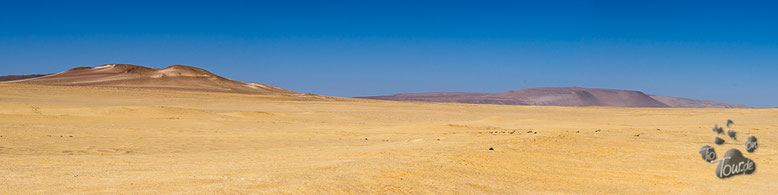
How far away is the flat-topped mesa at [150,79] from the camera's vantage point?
5700 centimetres

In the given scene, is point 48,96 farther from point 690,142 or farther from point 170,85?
point 690,142

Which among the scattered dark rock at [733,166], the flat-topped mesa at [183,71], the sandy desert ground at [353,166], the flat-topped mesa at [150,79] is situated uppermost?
the flat-topped mesa at [183,71]

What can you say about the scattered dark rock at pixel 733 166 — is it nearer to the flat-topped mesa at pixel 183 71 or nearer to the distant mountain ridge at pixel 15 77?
the flat-topped mesa at pixel 183 71

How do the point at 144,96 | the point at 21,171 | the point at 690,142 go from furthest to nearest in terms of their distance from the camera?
the point at 144,96, the point at 690,142, the point at 21,171

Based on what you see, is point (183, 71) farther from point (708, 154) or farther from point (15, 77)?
point (708, 154)

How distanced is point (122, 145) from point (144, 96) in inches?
1213

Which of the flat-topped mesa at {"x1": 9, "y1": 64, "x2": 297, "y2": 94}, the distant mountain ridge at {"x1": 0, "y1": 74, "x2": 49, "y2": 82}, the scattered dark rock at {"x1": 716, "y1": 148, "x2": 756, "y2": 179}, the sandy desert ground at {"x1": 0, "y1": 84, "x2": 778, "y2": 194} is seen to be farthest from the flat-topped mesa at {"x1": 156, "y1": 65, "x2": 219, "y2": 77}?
the scattered dark rock at {"x1": 716, "y1": 148, "x2": 756, "y2": 179}

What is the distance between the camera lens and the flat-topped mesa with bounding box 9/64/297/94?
57.0 metres

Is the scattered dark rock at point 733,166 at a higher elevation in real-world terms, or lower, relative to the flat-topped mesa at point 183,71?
lower

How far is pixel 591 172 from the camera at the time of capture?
8234mm

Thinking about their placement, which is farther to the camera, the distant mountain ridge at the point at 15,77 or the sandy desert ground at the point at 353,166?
the distant mountain ridge at the point at 15,77

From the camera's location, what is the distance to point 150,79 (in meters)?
60.3

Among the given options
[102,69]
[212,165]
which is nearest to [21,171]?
[212,165]

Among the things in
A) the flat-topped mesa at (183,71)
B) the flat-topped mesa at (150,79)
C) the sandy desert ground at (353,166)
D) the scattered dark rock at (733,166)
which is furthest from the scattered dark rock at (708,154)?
the flat-topped mesa at (183,71)
